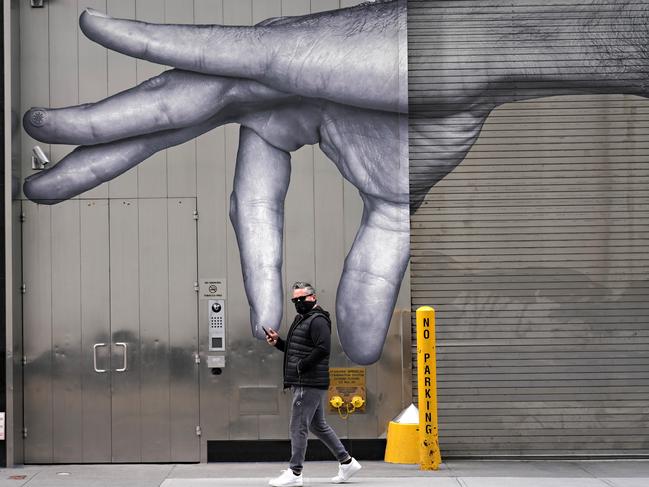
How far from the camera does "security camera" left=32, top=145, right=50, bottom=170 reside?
424 inches

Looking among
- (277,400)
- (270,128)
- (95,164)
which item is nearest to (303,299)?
(277,400)

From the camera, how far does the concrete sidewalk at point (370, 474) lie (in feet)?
31.8

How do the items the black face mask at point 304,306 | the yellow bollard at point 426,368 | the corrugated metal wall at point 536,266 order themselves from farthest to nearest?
the corrugated metal wall at point 536,266
the yellow bollard at point 426,368
the black face mask at point 304,306

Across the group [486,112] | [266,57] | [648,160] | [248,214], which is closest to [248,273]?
[248,214]

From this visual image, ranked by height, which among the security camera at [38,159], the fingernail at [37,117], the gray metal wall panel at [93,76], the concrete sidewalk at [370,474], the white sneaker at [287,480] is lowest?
the concrete sidewalk at [370,474]

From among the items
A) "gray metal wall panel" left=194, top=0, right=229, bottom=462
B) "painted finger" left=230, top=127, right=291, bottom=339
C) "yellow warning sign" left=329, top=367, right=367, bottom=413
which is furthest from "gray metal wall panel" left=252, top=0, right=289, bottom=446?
"yellow warning sign" left=329, top=367, right=367, bottom=413

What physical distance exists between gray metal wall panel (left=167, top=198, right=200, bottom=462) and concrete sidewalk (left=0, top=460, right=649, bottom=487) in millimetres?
306

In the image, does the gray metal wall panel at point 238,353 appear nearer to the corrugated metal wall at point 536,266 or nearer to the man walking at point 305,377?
the man walking at point 305,377

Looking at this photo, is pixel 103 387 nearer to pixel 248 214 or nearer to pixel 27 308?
pixel 27 308

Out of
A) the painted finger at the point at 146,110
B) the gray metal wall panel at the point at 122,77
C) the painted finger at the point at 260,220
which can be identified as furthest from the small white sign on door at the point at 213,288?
the painted finger at the point at 146,110

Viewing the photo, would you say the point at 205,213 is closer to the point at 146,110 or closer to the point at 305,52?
the point at 146,110

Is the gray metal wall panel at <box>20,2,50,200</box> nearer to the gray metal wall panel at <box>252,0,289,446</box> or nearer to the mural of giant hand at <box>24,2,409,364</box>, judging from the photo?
the mural of giant hand at <box>24,2,409,364</box>

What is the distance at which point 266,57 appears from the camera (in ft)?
35.6

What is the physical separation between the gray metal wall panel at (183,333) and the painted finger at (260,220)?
51 centimetres
